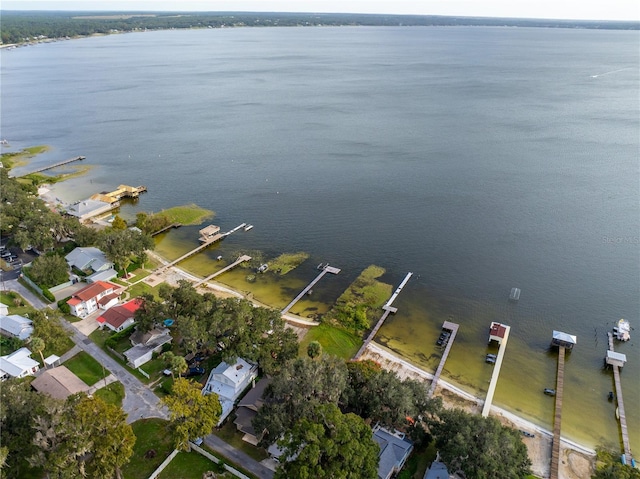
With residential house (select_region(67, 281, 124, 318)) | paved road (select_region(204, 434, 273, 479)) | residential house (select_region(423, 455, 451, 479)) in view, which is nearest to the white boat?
residential house (select_region(423, 455, 451, 479))

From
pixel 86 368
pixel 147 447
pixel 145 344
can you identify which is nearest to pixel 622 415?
pixel 147 447

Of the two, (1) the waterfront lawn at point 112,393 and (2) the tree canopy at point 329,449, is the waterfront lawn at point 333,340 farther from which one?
(1) the waterfront lawn at point 112,393

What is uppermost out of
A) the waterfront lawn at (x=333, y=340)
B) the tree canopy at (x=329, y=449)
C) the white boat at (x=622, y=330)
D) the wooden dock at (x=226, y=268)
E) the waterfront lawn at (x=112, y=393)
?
the wooden dock at (x=226, y=268)

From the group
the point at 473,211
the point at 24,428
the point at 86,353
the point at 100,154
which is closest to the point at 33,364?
the point at 86,353

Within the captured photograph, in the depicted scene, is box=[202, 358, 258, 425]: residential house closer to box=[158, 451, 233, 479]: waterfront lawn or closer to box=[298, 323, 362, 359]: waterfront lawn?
box=[158, 451, 233, 479]: waterfront lawn

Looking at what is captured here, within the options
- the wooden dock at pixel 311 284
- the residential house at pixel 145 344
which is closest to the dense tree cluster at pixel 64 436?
the residential house at pixel 145 344

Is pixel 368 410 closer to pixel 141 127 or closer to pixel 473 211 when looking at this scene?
pixel 473 211
